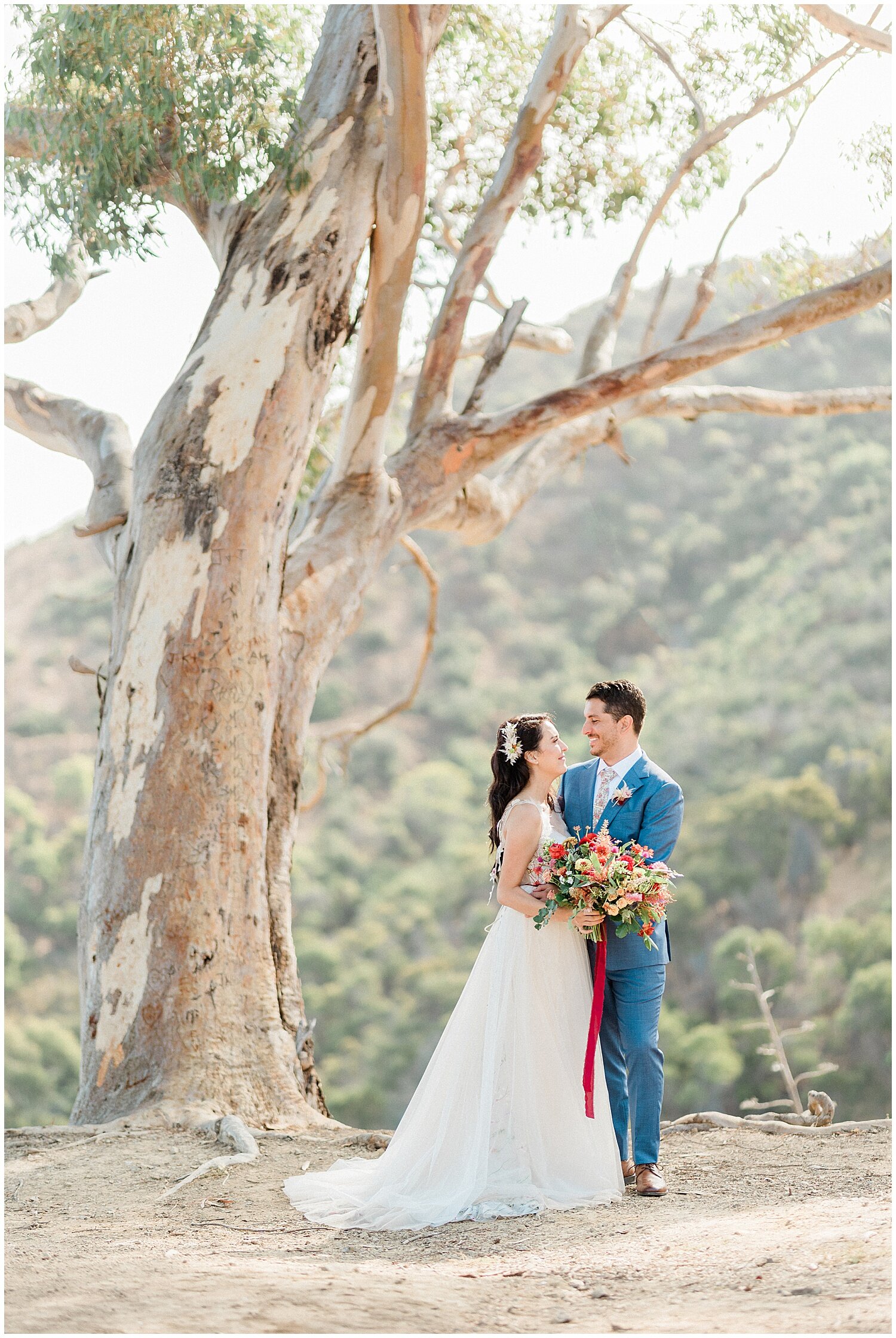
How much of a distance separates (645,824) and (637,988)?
20.2 inches

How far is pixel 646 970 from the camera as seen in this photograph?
3.83 metres

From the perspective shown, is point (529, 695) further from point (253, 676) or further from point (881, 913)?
point (253, 676)

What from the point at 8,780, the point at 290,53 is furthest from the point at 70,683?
the point at 290,53

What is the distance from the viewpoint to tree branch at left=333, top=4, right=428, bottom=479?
5.17 metres

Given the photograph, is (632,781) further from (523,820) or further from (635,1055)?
(635,1055)

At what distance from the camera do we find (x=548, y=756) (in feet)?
12.8

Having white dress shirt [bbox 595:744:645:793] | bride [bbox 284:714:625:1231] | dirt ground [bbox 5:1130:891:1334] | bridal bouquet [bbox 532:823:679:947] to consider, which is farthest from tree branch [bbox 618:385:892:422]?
dirt ground [bbox 5:1130:891:1334]

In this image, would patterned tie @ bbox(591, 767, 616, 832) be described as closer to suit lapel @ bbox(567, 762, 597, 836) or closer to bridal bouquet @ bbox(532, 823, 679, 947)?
suit lapel @ bbox(567, 762, 597, 836)

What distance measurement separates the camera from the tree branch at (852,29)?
5.00m

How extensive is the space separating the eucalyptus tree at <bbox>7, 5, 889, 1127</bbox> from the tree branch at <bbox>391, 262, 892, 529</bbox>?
14 mm

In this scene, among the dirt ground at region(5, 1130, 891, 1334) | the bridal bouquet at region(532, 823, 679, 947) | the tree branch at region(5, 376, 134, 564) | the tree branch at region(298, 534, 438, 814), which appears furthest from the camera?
the tree branch at region(298, 534, 438, 814)

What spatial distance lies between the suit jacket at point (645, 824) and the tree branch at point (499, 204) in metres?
2.72

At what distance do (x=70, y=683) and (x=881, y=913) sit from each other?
26.1m

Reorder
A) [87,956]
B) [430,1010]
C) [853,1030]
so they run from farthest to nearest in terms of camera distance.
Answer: [430,1010] < [853,1030] < [87,956]
